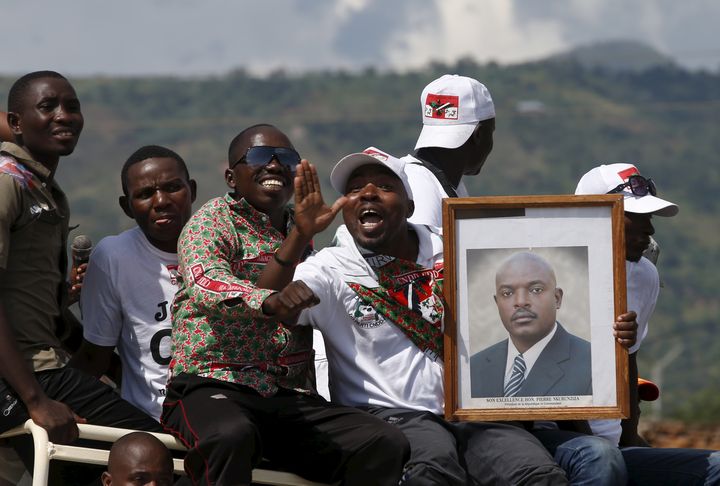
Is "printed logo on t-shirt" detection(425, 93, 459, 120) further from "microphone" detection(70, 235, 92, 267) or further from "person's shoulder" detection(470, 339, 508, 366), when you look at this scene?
"microphone" detection(70, 235, 92, 267)

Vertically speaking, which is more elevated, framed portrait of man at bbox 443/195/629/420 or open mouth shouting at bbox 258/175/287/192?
open mouth shouting at bbox 258/175/287/192

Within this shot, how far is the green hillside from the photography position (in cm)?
9862

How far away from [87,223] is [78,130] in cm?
8368

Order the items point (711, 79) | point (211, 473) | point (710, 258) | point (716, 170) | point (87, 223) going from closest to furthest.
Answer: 1. point (211, 473)
2. point (87, 223)
3. point (710, 258)
4. point (716, 170)
5. point (711, 79)

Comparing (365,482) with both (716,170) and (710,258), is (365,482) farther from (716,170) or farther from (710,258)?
(716,170)

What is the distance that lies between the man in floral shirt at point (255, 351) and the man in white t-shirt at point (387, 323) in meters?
0.19

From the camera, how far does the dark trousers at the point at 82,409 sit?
21.0 ft

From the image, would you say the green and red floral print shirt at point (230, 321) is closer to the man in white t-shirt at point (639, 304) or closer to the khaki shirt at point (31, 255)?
the khaki shirt at point (31, 255)

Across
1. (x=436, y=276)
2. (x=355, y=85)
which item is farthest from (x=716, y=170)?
(x=436, y=276)

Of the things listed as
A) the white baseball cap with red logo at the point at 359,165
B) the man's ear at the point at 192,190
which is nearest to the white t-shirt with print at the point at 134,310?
the man's ear at the point at 192,190

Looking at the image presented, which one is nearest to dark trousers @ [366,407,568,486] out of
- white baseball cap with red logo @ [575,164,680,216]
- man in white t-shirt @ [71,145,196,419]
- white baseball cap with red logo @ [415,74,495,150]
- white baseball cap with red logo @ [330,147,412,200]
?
white baseball cap with red logo @ [330,147,412,200]

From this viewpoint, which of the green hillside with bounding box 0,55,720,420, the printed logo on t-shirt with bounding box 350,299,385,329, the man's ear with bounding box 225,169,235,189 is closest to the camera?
the printed logo on t-shirt with bounding box 350,299,385,329

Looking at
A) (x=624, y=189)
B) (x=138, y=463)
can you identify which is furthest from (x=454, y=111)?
(x=138, y=463)

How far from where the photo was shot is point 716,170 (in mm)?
111562
